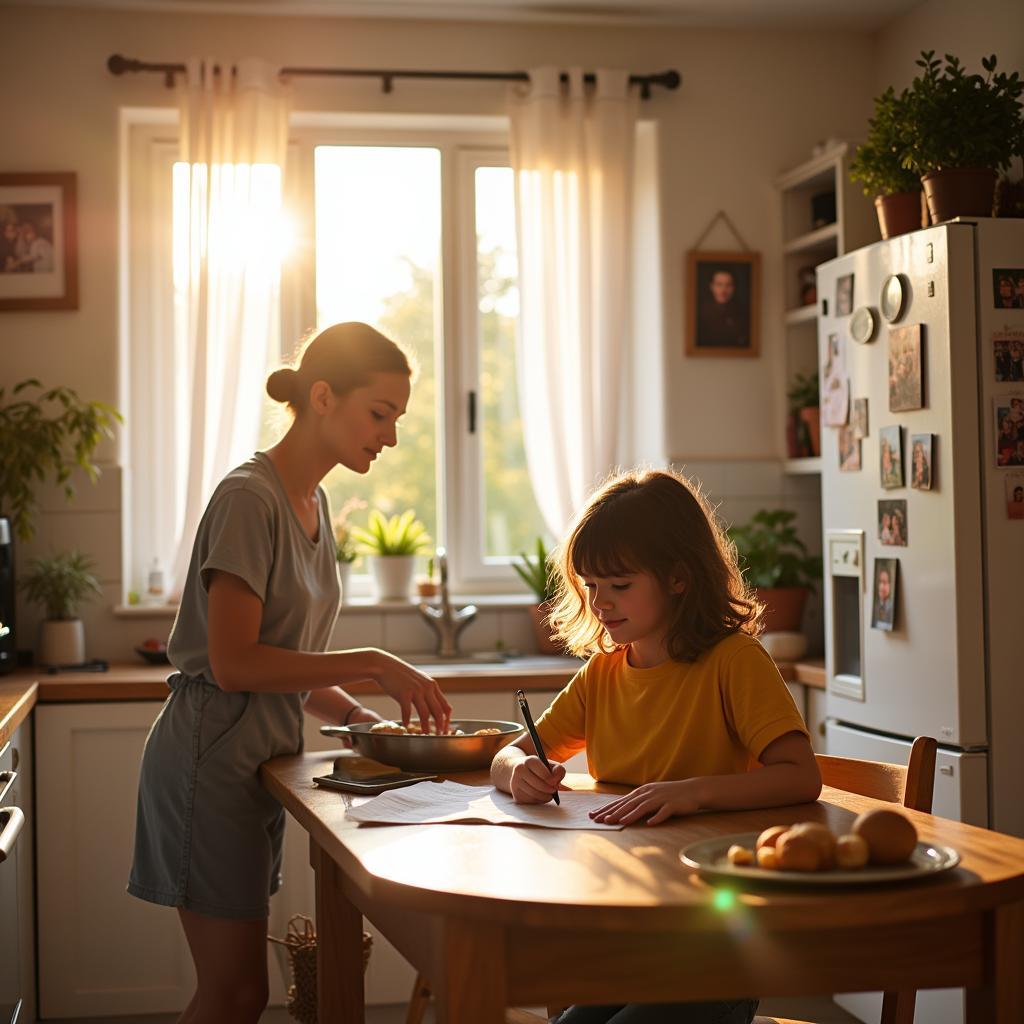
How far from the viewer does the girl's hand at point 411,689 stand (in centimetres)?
192

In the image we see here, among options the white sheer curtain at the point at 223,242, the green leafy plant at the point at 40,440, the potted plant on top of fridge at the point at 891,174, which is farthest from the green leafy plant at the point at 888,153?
the green leafy plant at the point at 40,440

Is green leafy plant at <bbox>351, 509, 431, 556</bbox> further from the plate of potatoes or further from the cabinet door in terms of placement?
the plate of potatoes

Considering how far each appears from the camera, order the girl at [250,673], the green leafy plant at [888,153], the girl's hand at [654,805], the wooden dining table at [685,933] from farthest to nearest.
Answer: the green leafy plant at [888,153], the girl at [250,673], the girl's hand at [654,805], the wooden dining table at [685,933]

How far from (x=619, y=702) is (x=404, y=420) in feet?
7.58

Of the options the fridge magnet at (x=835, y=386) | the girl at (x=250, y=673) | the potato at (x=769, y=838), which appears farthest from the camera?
the fridge magnet at (x=835, y=386)

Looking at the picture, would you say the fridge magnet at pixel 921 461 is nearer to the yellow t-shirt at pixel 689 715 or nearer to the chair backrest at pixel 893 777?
the chair backrest at pixel 893 777

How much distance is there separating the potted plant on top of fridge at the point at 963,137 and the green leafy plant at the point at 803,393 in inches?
37.5

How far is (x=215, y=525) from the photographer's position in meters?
1.91

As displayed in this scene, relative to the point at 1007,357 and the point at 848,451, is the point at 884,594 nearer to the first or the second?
the point at 848,451

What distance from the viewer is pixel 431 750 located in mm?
1896

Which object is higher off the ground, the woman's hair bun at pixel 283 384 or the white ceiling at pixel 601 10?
the white ceiling at pixel 601 10

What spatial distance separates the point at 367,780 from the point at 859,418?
→ 1727 millimetres

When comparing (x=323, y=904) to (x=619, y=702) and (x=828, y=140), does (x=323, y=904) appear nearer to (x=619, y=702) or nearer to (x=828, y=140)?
(x=619, y=702)

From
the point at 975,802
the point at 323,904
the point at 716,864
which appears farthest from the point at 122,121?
the point at 716,864
